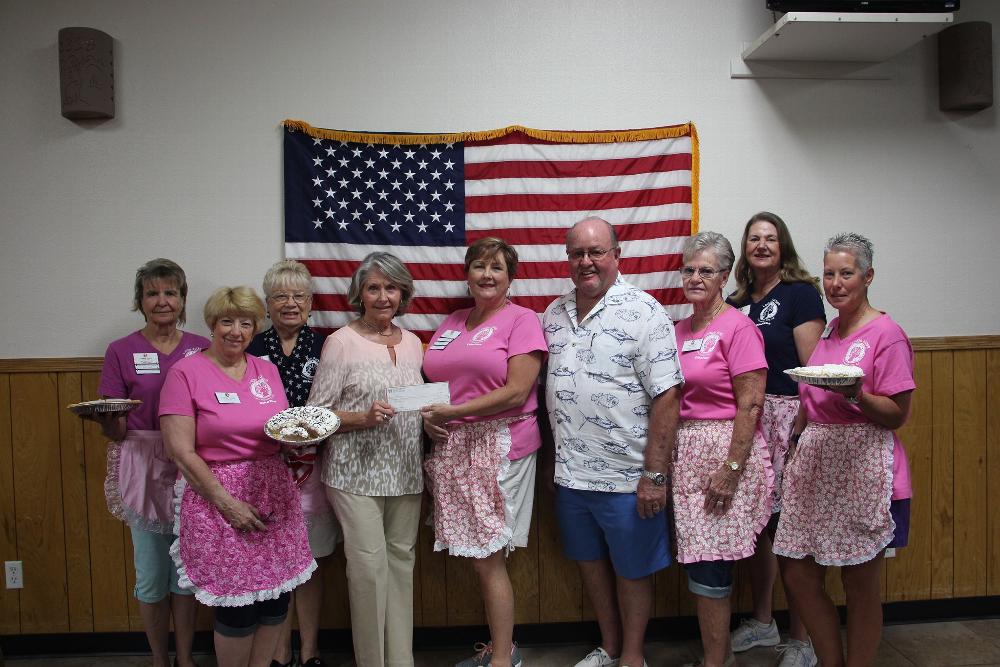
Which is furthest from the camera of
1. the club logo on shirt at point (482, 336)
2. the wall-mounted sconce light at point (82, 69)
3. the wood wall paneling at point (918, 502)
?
the wood wall paneling at point (918, 502)

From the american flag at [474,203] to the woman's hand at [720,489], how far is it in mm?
985

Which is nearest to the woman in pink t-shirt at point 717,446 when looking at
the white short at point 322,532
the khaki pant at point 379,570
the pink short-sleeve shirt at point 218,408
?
the khaki pant at point 379,570

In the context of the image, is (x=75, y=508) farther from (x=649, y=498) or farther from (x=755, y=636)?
(x=755, y=636)

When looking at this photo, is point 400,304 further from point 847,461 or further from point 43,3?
point 43,3

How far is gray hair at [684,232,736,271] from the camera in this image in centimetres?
243

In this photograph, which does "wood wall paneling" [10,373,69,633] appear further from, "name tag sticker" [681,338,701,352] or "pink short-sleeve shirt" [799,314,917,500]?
"pink short-sleeve shirt" [799,314,917,500]

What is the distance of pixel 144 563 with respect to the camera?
2559 mm

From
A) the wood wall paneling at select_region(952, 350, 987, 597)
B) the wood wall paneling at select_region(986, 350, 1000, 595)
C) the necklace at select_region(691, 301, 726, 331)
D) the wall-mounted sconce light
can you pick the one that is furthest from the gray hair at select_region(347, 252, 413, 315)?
the wood wall paneling at select_region(986, 350, 1000, 595)

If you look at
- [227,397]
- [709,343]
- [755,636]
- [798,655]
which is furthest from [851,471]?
[227,397]

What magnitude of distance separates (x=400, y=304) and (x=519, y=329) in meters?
0.50

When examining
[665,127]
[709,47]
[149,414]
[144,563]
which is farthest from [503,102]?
[144,563]

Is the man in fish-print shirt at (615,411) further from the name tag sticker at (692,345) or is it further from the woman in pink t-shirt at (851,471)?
the woman in pink t-shirt at (851,471)

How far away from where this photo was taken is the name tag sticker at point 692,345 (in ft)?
7.92

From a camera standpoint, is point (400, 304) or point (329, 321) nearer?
point (400, 304)
